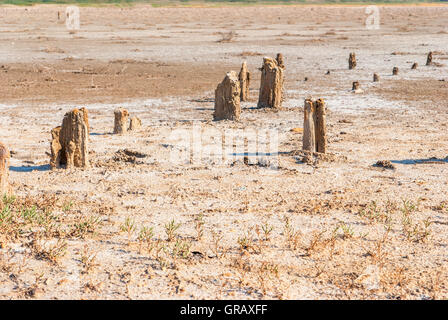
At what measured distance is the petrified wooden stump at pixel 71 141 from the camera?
27.2 feet

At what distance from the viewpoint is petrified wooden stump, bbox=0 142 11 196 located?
6.72 meters

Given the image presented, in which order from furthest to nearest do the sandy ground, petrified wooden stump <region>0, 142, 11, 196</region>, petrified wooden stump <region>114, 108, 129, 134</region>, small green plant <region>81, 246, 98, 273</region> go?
Answer: petrified wooden stump <region>114, 108, 129, 134</region> → petrified wooden stump <region>0, 142, 11, 196</region> → small green plant <region>81, 246, 98, 273</region> → the sandy ground

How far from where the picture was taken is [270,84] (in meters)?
13.2

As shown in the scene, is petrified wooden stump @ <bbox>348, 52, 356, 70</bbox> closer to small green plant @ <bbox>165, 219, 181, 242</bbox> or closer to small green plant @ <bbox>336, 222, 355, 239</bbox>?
small green plant @ <bbox>336, 222, 355, 239</bbox>

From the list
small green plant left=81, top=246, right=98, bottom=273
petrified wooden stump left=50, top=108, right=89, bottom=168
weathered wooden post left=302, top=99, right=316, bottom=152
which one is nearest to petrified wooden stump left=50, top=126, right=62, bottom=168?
petrified wooden stump left=50, top=108, right=89, bottom=168

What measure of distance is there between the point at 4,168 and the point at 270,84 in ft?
24.7

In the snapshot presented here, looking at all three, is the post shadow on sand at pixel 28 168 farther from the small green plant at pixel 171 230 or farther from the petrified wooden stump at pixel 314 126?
the petrified wooden stump at pixel 314 126

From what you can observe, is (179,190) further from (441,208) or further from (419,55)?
(419,55)

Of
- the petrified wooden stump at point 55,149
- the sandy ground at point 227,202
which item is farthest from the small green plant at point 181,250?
the petrified wooden stump at point 55,149

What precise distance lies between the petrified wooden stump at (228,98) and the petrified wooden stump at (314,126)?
9.32ft

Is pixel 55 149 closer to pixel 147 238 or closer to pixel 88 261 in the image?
pixel 147 238

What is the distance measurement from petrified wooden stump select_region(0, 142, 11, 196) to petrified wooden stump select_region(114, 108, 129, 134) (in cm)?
390

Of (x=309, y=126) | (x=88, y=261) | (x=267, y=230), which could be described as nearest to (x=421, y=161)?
(x=309, y=126)
